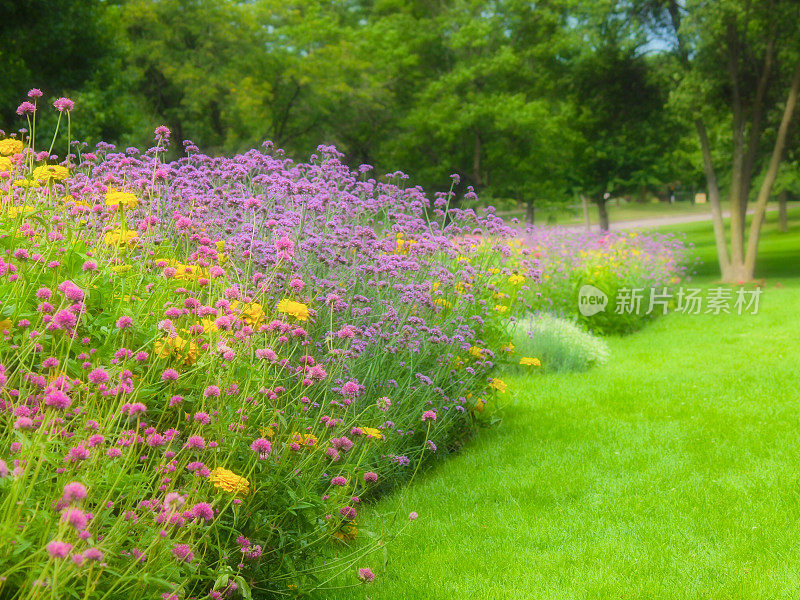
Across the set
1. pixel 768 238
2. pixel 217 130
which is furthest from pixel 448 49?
pixel 768 238

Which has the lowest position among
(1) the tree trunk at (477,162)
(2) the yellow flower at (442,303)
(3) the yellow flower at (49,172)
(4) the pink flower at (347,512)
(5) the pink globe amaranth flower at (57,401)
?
(4) the pink flower at (347,512)

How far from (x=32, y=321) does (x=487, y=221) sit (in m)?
3.41

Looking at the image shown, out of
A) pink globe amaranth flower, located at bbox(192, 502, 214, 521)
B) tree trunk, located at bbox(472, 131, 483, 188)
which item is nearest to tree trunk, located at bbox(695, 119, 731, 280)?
tree trunk, located at bbox(472, 131, 483, 188)

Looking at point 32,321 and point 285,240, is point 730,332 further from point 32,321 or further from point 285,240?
point 32,321

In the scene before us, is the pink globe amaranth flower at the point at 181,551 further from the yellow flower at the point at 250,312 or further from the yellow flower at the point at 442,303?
the yellow flower at the point at 442,303

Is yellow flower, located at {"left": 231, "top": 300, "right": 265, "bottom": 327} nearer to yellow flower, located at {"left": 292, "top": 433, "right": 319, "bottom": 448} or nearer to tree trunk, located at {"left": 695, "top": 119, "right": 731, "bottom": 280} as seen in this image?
yellow flower, located at {"left": 292, "top": 433, "right": 319, "bottom": 448}

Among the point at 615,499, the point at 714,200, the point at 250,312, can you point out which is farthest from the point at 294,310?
the point at 714,200

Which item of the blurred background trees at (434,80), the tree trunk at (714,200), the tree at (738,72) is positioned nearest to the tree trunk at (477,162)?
the blurred background trees at (434,80)

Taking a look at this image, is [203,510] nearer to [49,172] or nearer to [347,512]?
[347,512]

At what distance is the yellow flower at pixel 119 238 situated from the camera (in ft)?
10.5

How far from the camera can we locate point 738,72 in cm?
1454

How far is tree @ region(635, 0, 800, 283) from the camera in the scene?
13.5 metres

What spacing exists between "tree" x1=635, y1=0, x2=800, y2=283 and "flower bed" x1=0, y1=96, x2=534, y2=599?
10828mm

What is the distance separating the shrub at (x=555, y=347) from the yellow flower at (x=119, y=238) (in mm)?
4768
